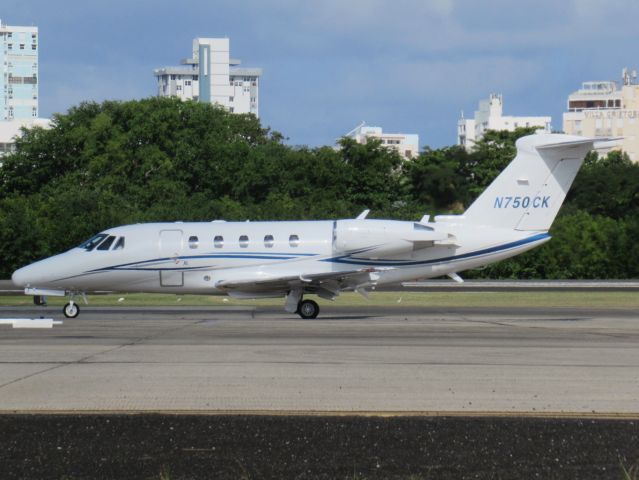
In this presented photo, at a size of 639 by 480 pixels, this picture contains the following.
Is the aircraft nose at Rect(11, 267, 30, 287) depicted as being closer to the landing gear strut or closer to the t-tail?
the landing gear strut

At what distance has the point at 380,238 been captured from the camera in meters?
30.8

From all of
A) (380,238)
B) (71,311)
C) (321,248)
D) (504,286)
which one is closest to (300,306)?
(321,248)

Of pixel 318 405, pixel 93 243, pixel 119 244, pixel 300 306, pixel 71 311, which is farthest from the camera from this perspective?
pixel 93 243

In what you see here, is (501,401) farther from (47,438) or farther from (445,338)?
(445,338)

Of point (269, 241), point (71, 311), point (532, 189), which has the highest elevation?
point (532, 189)

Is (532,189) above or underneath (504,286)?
above

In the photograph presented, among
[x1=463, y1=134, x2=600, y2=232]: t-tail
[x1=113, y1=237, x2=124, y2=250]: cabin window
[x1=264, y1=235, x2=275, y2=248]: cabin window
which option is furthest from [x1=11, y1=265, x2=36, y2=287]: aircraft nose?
[x1=463, y1=134, x2=600, y2=232]: t-tail

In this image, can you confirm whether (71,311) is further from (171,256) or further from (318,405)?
A: (318,405)

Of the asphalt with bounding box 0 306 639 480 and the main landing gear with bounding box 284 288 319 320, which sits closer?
the asphalt with bounding box 0 306 639 480

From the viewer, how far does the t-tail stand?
103 ft

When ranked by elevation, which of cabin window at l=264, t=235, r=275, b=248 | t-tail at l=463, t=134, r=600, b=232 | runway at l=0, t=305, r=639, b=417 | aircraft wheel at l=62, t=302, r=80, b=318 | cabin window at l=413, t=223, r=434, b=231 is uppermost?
t-tail at l=463, t=134, r=600, b=232

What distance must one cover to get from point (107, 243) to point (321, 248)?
611 centimetres

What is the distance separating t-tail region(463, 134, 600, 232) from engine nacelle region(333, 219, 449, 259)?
1.69 metres

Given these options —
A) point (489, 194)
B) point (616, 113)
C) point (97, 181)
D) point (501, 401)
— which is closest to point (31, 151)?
point (97, 181)
